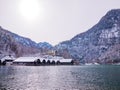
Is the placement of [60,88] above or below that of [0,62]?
below

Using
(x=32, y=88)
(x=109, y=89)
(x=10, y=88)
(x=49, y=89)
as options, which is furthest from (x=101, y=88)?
(x=10, y=88)

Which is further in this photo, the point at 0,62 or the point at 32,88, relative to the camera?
the point at 0,62

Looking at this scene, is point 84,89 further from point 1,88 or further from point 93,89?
point 1,88

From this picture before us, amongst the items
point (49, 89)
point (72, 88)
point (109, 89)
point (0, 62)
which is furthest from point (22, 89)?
point (0, 62)

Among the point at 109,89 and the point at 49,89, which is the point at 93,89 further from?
the point at 49,89

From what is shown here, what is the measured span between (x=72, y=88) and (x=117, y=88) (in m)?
10.6

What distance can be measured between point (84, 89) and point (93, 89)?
6.87 ft

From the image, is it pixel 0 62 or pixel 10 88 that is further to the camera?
pixel 0 62

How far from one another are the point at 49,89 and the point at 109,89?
14.0 metres

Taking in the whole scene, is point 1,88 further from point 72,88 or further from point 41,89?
point 72,88

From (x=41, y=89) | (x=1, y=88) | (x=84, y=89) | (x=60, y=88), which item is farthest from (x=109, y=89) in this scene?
(x=1, y=88)

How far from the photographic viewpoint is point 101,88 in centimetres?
5591

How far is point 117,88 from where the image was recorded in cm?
5466

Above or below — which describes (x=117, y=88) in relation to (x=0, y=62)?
below
